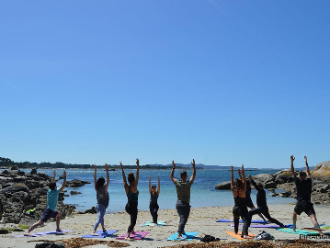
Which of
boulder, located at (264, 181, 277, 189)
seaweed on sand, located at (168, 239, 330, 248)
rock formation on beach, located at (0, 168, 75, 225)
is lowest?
boulder, located at (264, 181, 277, 189)

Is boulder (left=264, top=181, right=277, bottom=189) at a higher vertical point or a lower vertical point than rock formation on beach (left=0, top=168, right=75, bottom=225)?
lower

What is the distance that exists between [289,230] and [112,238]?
6174mm

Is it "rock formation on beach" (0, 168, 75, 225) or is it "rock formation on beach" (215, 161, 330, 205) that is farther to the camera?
"rock formation on beach" (215, 161, 330, 205)

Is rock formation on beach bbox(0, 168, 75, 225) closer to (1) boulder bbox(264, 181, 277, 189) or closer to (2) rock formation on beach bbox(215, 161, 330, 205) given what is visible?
(2) rock formation on beach bbox(215, 161, 330, 205)

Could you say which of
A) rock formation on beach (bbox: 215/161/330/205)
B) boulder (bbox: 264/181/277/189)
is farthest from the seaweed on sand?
boulder (bbox: 264/181/277/189)

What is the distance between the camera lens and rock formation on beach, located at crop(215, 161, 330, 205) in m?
34.5

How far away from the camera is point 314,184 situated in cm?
4162

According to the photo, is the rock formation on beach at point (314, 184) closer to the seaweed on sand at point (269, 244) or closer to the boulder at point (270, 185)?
the boulder at point (270, 185)

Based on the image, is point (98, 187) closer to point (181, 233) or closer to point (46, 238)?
point (46, 238)

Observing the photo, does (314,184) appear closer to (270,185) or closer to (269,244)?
(270,185)

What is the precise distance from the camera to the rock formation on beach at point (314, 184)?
1359 inches

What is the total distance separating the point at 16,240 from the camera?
35.6 ft

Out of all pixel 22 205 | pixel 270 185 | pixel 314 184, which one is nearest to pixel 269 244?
pixel 22 205

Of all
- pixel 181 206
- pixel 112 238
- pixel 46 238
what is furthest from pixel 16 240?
pixel 181 206
